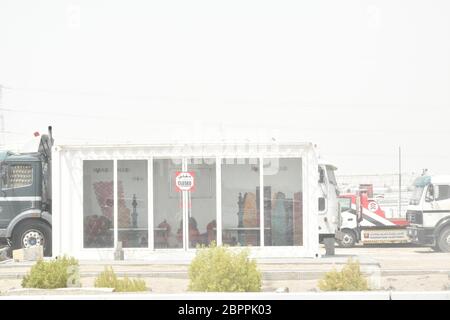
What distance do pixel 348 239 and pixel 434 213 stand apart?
17.6 feet

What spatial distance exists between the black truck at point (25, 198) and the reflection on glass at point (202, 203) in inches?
187

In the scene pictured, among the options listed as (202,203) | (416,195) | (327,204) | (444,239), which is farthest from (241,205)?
(416,195)

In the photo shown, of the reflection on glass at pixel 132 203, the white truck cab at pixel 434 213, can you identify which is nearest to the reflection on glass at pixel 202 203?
the reflection on glass at pixel 132 203

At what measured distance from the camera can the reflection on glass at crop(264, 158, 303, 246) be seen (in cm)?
1962

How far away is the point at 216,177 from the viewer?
1984 cm

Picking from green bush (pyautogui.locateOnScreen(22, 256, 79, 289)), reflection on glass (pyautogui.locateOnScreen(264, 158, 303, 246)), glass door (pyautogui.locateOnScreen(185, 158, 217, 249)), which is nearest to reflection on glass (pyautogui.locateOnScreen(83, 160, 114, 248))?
glass door (pyautogui.locateOnScreen(185, 158, 217, 249))

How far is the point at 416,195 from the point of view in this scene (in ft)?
98.2

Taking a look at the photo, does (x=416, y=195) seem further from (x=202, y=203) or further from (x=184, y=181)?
(x=184, y=181)

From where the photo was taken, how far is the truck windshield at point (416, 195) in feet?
96.9

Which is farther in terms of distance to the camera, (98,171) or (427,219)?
(427,219)

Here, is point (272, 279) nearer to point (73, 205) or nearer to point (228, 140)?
point (228, 140)

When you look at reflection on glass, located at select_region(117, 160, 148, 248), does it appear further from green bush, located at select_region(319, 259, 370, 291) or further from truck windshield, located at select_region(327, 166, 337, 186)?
green bush, located at select_region(319, 259, 370, 291)
